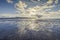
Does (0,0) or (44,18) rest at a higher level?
(0,0)

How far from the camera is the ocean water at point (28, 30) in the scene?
6.36 ft

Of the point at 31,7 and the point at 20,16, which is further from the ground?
the point at 31,7

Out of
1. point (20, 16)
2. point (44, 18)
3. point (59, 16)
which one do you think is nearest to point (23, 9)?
point (20, 16)

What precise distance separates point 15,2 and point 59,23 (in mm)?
670

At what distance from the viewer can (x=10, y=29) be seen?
6.38 ft

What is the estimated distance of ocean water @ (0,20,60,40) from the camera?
1.94 m

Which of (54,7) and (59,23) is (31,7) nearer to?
(54,7)

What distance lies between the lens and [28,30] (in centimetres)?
195

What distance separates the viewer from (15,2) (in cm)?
195

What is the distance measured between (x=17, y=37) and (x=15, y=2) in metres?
0.48

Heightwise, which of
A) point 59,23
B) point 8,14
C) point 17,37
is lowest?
point 17,37

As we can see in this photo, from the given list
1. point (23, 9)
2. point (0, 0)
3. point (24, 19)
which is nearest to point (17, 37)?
point (24, 19)

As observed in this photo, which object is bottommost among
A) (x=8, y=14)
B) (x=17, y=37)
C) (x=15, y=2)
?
(x=17, y=37)

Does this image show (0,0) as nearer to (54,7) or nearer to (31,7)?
(31,7)
